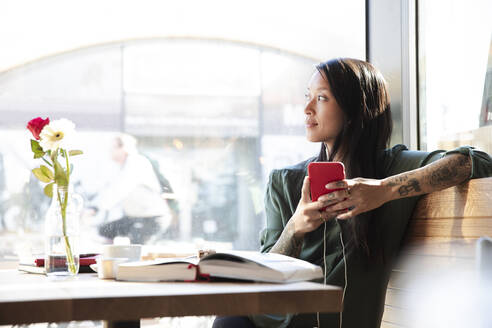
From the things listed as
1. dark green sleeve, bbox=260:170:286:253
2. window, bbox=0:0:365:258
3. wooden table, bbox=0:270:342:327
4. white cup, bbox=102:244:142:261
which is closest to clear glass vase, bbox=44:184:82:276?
white cup, bbox=102:244:142:261

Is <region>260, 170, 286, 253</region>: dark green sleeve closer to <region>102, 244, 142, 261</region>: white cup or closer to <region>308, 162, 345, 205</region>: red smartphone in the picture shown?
<region>308, 162, 345, 205</region>: red smartphone

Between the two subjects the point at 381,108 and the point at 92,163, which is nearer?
the point at 381,108

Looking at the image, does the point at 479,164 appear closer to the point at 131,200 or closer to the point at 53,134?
the point at 53,134

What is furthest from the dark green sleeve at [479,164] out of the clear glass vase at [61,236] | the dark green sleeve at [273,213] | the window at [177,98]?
the window at [177,98]

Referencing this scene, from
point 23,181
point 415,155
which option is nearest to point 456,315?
point 415,155

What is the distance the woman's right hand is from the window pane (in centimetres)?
74

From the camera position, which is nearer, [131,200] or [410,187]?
[410,187]

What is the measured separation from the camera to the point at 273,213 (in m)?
1.81

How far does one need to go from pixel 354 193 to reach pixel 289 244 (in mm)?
267

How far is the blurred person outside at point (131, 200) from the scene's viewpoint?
7.99 ft

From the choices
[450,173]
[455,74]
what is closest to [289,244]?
[450,173]

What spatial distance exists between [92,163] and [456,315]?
170 centimetres

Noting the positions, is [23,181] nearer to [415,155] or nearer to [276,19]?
[276,19]

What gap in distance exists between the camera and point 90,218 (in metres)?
2.41
